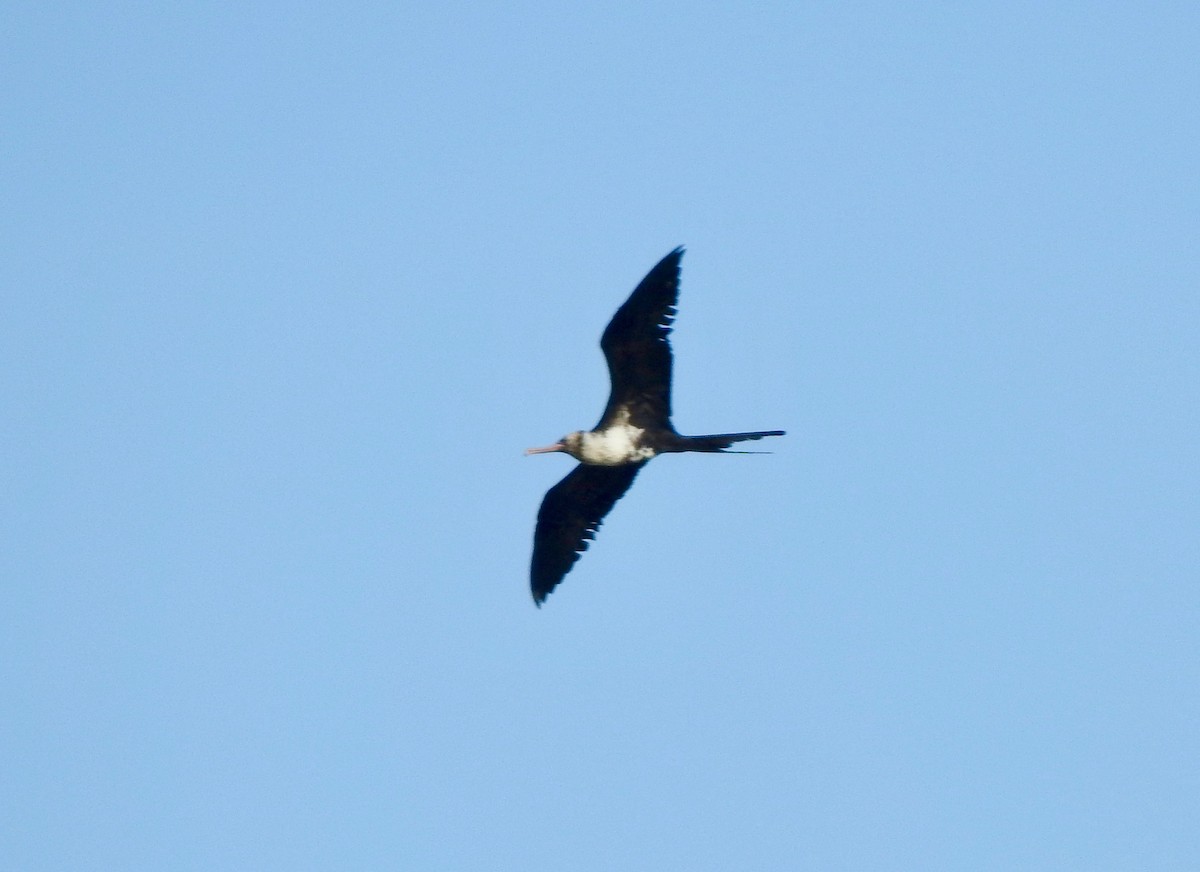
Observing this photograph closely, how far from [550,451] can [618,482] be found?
23.2 inches

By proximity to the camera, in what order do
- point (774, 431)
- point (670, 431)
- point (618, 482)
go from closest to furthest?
point (774, 431) → point (670, 431) → point (618, 482)

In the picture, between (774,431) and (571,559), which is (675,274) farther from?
(571,559)

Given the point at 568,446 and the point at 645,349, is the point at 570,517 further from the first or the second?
the point at 645,349

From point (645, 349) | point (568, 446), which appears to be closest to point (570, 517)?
point (568, 446)

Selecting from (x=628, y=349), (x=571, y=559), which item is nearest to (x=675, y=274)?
(x=628, y=349)

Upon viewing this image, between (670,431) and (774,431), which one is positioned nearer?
(774,431)

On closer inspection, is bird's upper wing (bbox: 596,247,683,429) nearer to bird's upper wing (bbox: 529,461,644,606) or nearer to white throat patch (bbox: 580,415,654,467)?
white throat patch (bbox: 580,415,654,467)

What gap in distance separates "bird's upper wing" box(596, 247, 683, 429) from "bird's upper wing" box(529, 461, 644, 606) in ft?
2.21

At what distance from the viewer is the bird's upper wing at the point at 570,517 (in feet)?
38.8

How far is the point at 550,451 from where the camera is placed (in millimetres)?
11641

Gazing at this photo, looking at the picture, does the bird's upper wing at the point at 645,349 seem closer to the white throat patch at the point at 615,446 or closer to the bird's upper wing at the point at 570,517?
the white throat patch at the point at 615,446

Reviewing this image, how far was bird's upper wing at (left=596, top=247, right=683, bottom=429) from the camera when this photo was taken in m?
10.6

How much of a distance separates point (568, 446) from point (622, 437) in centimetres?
50

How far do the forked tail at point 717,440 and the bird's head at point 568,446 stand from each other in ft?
2.77
